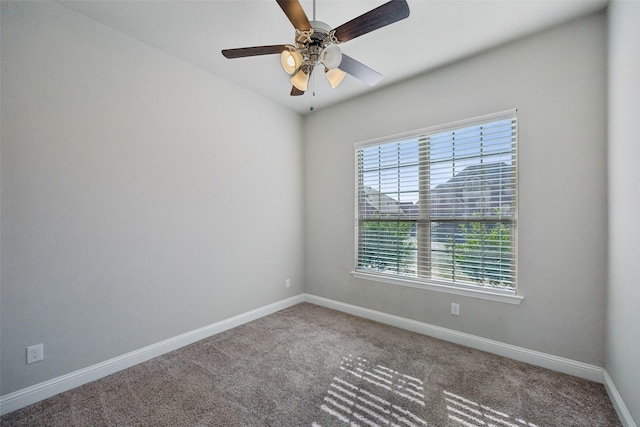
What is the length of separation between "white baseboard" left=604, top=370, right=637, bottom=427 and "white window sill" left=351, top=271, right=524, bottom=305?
Result: 689mm

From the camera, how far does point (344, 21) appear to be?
2.15m

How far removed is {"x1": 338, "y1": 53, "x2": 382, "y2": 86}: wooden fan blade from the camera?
1847 millimetres

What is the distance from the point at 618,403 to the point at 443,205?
1808 mm

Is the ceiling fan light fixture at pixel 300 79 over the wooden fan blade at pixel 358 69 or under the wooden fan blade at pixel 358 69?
under

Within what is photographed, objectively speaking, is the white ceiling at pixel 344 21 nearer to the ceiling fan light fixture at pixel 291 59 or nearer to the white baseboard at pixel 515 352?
the ceiling fan light fixture at pixel 291 59

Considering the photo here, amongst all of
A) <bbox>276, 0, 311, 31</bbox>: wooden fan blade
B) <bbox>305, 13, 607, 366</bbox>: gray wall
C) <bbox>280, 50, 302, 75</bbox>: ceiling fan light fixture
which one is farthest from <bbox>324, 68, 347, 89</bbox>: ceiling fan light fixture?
<bbox>305, 13, 607, 366</bbox>: gray wall

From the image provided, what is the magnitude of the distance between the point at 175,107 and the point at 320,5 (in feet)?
5.36

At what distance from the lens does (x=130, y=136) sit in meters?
2.35

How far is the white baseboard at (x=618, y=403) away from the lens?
5.24ft

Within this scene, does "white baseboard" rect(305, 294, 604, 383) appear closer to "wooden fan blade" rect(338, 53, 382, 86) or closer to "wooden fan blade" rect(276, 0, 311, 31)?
"wooden fan blade" rect(338, 53, 382, 86)

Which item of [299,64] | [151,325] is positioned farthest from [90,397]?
[299,64]

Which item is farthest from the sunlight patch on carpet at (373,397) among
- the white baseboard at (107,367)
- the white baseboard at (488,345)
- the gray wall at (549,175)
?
the white baseboard at (107,367)

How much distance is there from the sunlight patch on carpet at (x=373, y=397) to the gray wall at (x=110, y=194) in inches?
63.1

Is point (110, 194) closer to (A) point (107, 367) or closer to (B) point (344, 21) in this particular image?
(A) point (107, 367)
